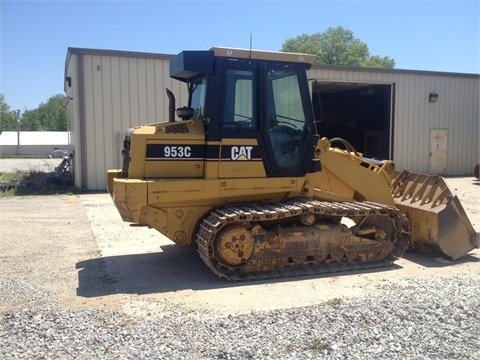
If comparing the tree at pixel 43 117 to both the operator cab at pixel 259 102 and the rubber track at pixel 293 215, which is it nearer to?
the operator cab at pixel 259 102

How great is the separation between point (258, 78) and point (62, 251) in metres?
4.32

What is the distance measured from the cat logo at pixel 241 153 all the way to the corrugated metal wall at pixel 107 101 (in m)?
10.4

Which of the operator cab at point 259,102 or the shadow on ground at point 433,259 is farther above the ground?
the operator cab at point 259,102

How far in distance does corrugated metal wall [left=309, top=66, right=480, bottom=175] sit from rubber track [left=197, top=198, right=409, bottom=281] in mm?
12759

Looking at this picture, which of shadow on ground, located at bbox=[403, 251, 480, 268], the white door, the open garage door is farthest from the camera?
the white door

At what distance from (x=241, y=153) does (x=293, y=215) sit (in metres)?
1.06

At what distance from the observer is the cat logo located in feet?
21.3

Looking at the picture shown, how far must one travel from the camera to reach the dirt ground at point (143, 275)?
5.45 m

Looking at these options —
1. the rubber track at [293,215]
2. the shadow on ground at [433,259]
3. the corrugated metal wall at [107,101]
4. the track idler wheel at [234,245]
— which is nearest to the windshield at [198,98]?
the rubber track at [293,215]

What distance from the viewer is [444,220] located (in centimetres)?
723

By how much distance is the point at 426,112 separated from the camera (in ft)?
69.0

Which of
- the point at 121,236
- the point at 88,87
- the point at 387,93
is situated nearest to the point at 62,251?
the point at 121,236

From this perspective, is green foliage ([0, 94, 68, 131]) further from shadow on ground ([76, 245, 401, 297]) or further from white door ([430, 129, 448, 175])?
shadow on ground ([76, 245, 401, 297])

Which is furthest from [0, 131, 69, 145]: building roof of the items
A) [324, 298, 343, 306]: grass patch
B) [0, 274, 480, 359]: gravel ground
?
[324, 298, 343, 306]: grass patch
